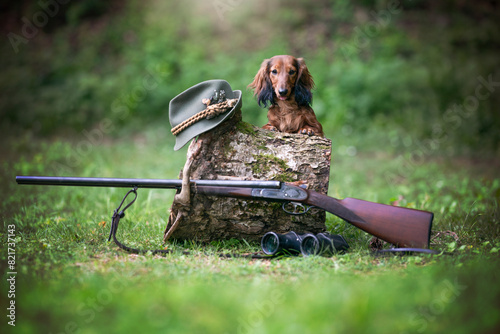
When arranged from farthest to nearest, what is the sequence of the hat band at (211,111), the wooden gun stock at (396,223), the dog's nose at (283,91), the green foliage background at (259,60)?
the green foliage background at (259,60) → the dog's nose at (283,91) → the hat band at (211,111) → the wooden gun stock at (396,223)

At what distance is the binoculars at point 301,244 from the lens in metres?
4.17

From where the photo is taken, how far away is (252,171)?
14.8 ft

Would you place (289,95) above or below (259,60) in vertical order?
below

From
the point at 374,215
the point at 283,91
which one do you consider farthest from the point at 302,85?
the point at 374,215

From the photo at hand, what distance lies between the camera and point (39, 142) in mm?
10766

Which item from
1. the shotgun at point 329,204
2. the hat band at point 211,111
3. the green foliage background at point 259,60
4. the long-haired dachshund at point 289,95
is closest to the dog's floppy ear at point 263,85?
the long-haired dachshund at point 289,95

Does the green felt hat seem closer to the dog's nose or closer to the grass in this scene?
the dog's nose

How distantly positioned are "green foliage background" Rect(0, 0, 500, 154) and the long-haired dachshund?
19.3 feet

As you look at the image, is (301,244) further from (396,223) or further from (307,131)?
(307,131)

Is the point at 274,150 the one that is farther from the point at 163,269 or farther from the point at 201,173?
the point at 163,269

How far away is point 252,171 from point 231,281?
132cm

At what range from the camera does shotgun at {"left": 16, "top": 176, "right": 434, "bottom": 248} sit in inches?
158

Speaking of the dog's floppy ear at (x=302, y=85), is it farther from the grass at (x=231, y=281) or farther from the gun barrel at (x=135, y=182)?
the grass at (x=231, y=281)

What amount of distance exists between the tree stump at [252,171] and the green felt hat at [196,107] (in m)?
0.12
